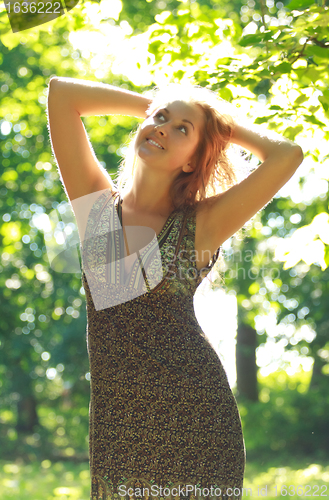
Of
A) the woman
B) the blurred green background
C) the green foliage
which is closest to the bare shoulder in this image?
the woman

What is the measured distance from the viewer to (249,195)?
1718 millimetres

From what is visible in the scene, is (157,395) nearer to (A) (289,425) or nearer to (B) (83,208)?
(B) (83,208)

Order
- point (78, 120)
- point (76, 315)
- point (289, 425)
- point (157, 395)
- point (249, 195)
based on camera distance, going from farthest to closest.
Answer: point (289, 425) → point (76, 315) → point (78, 120) → point (249, 195) → point (157, 395)

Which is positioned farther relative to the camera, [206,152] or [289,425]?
[289,425]

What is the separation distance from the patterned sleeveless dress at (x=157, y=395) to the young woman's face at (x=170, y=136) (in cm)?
31

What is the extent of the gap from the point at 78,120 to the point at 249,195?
0.68 meters

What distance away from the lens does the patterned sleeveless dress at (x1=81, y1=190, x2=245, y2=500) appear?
60.8 inches

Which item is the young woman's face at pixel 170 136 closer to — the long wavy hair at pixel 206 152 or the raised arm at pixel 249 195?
the long wavy hair at pixel 206 152

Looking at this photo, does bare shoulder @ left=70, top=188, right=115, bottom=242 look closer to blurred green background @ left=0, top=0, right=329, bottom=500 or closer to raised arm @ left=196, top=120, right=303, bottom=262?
raised arm @ left=196, top=120, right=303, bottom=262

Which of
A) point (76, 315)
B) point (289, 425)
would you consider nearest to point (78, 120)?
point (76, 315)

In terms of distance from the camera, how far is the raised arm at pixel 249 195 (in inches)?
67.9

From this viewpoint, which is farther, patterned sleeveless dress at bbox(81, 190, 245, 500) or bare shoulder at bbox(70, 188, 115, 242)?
bare shoulder at bbox(70, 188, 115, 242)

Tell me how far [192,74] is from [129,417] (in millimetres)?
1726

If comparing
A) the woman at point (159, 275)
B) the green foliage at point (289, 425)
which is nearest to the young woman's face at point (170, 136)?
the woman at point (159, 275)
